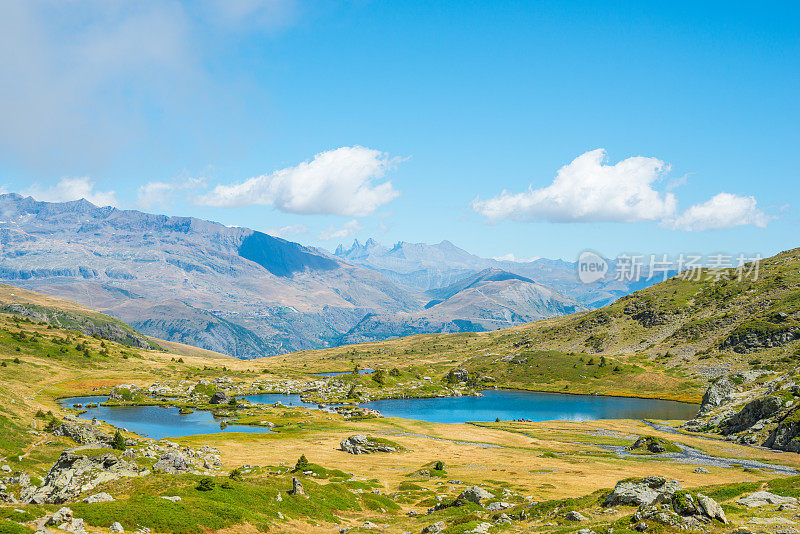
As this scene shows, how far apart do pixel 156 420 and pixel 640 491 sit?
493ft

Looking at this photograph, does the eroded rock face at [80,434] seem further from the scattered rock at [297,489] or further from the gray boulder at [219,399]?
the gray boulder at [219,399]

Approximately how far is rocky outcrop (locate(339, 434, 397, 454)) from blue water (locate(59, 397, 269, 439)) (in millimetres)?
45205

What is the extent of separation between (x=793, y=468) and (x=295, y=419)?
12504 centimetres

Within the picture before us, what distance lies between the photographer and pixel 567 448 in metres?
116

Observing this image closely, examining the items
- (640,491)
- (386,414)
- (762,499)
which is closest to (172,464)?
(640,491)

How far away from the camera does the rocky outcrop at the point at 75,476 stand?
1781 inches

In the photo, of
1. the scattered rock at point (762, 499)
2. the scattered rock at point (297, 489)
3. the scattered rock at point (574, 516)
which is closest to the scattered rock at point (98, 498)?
the scattered rock at point (297, 489)

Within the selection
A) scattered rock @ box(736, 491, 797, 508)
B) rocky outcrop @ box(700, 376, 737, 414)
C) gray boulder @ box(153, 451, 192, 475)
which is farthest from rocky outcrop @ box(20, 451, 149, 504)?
rocky outcrop @ box(700, 376, 737, 414)

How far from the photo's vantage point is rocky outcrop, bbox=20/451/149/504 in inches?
1781

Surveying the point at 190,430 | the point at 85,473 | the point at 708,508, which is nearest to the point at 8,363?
the point at 190,430

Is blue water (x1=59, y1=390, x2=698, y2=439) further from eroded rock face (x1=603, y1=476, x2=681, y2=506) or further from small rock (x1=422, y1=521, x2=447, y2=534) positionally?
eroded rock face (x1=603, y1=476, x2=681, y2=506)

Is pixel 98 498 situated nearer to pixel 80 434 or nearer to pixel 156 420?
pixel 80 434

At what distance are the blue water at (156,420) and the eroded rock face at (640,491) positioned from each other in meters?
117

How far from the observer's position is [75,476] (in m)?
49.8
